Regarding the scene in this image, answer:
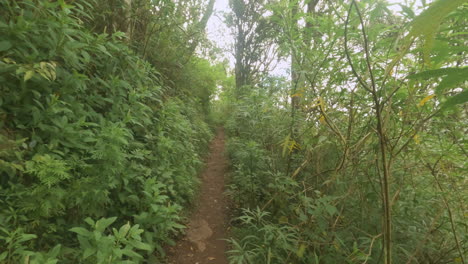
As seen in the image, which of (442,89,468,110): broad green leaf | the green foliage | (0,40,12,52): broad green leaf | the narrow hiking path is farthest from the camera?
the narrow hiking path

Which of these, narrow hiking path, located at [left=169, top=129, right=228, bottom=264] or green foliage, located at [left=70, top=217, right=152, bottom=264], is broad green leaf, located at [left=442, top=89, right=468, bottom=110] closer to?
green foliage, located at [left=70, top=217, right=152, bottom=264]

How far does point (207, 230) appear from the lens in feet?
12.7

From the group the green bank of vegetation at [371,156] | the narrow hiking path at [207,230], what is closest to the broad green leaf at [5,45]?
the green bank of vegetation at [371,156]

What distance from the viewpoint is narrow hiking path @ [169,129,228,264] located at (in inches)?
127

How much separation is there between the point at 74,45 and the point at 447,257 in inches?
159

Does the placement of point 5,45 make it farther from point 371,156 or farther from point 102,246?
point 371,156

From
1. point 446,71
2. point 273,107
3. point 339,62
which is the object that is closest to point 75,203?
point 446,71

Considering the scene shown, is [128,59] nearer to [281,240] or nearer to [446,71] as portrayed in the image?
[281,240]

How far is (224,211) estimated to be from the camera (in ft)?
14.6

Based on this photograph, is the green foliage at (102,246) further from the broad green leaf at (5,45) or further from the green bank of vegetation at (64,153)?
the broad green leaf at (5,45)

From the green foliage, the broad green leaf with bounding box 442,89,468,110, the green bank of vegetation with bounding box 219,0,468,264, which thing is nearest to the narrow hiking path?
the green bank of vegetation with bounding box 219,0,468,264

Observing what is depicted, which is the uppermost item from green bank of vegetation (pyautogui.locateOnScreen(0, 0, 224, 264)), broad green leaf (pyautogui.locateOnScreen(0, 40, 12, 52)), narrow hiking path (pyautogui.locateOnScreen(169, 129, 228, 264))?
broad green leaf (pyautogui.locateOnScreen(0, 40, 12, 52))

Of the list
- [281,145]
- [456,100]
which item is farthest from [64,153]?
[456,100]

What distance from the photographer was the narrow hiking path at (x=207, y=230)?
3.23 m
